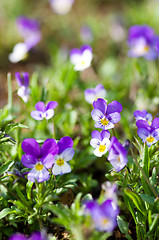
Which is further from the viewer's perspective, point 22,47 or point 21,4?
point 21,4

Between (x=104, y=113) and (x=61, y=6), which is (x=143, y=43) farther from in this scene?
(x=61, y=6)

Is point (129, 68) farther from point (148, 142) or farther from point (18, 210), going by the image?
point (18, 210)

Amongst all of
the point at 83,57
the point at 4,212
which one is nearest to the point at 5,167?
the point at 4,212

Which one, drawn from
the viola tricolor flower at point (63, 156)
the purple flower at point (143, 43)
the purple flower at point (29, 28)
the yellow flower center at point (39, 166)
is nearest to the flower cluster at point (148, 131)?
the viola tricolor flower at point (63, 156)

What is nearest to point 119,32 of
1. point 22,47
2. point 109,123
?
point 22,47

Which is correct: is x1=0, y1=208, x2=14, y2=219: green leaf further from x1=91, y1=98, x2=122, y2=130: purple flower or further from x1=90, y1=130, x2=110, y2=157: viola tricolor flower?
x1=91, y1=98, x2=122, y2=130: purple flower

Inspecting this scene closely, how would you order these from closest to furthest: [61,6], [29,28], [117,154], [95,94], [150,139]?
[117,154] → [150,139] → [95,94] → [29,28] → [61,6]
